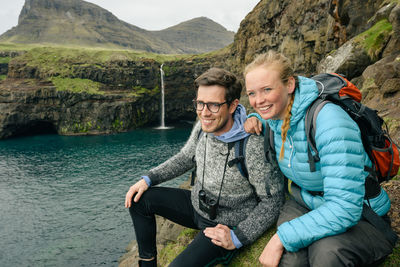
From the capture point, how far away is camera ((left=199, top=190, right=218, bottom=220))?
149 inches

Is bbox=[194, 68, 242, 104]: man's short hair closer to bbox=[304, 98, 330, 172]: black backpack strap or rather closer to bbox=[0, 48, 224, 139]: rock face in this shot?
bbox=[304, 98, 330, 172]: black backpack strap

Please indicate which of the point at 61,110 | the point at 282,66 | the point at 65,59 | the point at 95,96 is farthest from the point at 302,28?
the point at 65,59

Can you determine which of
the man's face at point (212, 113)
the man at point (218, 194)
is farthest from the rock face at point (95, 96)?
the man's face at point (212, 113)

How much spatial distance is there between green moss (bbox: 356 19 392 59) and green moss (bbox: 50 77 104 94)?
59.8 meters

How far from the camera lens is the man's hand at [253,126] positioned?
3551 mm

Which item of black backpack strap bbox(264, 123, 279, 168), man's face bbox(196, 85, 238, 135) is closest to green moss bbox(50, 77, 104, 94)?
man's face bbox(196, 85, 238, 135)

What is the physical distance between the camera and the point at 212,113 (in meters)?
3.70

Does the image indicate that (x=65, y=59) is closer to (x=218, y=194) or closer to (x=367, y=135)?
(x=218, y=194)

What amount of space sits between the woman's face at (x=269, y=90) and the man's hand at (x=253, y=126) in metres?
0.42

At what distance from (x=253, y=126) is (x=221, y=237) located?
5.45 feet

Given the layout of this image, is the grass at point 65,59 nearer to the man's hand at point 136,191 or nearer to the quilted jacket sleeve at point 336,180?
the man's hand at point 136,191

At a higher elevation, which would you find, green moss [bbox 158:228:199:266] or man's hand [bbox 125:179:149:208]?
man's hand [bbox 125:179:149:208]

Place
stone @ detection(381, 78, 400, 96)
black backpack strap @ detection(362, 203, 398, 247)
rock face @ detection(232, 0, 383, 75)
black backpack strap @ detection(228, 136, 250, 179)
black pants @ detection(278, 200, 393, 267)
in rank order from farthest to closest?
rock face @ detection(232, 0, 383, 75)
stone @ detection(381, 78, 400, 96)
black backpack strap @ detection(228, 136, 250, 179)
black backpack strap @ detection(362, 203, 398, 247)
black pants @ detection(278, 200, 393, 267)

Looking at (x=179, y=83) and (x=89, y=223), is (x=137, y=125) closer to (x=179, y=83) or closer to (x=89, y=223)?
(x=179, y=83)
